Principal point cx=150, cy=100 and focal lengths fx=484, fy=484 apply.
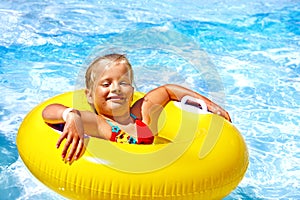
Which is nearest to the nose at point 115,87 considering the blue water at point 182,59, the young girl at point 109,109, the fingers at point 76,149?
the young girl at point 109,109

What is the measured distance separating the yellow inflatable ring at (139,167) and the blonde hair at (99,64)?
0.43 metres

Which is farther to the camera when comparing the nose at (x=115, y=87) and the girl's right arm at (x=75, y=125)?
the nose at (x=115, y=87)

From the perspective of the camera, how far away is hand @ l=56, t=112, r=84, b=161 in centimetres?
280

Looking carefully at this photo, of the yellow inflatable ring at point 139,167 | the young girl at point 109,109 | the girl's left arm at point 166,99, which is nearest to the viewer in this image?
the yellow inflatable ring at point 139,167

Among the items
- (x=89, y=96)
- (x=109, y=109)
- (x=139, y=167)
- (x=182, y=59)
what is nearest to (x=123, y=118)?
(x=109, y=109)

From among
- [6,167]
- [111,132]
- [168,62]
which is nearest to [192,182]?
[111,132]

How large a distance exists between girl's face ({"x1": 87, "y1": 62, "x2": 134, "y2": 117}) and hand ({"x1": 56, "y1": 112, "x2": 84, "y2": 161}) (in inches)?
11.9

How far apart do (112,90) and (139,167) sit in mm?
600

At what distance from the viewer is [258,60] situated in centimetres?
698

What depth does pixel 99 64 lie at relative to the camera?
126 inches

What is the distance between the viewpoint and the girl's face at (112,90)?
10.3ft

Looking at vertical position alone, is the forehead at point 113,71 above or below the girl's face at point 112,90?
above

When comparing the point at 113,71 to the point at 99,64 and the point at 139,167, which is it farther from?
the point at 139,167

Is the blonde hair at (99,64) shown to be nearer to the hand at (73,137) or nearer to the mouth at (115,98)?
the mouth at (115,98)
